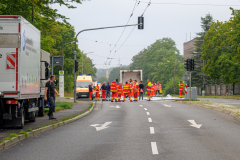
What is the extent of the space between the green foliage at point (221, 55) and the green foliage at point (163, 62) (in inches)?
991

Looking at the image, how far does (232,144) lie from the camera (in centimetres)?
991

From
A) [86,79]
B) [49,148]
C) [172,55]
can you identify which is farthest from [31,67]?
[172,55]

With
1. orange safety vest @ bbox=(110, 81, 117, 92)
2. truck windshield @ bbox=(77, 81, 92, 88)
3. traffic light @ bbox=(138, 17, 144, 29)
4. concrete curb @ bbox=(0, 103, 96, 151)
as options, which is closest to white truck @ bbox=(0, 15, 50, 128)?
concrete curb @ bbox=(0, 103, 96, 151)

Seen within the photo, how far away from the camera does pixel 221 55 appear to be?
61.5 metres

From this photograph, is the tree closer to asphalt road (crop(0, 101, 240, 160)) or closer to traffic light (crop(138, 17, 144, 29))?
traffic light (crop(138, 17, 144, 29))

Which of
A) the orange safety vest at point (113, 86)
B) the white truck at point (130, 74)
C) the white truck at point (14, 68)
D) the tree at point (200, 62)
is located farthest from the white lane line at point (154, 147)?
the tree at point (200, 62)

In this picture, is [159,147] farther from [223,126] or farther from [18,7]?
[18,7]

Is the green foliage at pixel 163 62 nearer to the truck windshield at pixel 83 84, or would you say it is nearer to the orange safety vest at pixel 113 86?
the truck windshield at pixel 83 84

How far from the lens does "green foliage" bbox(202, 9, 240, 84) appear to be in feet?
192

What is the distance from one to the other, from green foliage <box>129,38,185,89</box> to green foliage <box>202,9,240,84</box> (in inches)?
991

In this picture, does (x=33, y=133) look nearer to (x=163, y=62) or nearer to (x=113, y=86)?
(x=113, y=86)

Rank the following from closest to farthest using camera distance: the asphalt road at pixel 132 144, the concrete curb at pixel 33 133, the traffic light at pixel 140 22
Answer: the asphalt road at pixel 132 144 < the concrete curb at pixel 33 133 < the traffic light at pixel 140 22

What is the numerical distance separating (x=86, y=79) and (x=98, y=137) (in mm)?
32612

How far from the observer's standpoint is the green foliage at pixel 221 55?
5847cm
